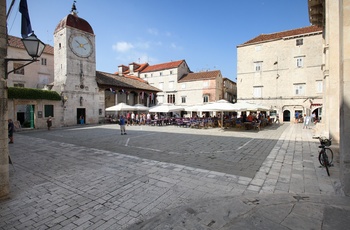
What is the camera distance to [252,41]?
30172mm

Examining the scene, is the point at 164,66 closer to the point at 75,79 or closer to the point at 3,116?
the point at 75,79

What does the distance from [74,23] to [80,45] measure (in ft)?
8.69

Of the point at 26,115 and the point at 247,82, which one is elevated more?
the point at 247,82

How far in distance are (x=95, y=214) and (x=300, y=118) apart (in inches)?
1161

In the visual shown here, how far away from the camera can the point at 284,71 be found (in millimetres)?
27422

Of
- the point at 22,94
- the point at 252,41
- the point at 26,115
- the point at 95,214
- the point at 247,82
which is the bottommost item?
the point at 95,214

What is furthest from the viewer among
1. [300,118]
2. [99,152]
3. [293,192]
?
[300,118]

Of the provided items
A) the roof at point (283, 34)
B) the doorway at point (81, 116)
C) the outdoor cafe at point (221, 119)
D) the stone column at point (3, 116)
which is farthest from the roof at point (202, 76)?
the stone column at point (3, 116)

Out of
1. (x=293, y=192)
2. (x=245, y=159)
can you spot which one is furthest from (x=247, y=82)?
(x=293, y=192)

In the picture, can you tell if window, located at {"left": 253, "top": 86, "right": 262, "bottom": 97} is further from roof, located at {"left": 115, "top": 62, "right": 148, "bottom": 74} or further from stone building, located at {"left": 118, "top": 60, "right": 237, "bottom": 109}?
roof, located at {"left": 115, "top": 62, "right": 148, "bottom": 74}

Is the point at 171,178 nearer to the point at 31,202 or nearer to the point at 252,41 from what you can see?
the point at 31,202

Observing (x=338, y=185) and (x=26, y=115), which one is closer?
(x=338, y=185)

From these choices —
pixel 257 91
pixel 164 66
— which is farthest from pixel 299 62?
pixel 164 66

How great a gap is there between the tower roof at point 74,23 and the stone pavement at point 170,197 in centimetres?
2245
